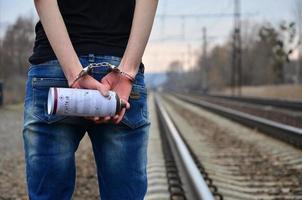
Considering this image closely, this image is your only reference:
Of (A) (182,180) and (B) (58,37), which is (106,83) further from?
(A) (182,180)

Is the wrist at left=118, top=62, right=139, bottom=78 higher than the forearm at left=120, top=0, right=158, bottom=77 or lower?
lower

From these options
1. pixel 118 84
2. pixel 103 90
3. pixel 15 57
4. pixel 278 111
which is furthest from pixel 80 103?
pixel 15 57

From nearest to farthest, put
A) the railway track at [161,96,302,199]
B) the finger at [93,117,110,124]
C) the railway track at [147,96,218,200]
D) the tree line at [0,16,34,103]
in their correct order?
the finger at [93,117,110,124]
the railway track at [147,96,218,200]
the railway track at [161,96,302,199]
the tree line at [0,16,34,103]

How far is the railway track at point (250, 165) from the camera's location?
18.9ft

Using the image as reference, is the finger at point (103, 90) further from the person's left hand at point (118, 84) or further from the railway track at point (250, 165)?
the railway track at point (250, 165)

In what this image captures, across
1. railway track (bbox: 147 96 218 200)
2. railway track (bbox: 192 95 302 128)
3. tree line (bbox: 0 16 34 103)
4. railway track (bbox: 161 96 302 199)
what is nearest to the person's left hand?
railway track (bbox: 147 96 218 200)

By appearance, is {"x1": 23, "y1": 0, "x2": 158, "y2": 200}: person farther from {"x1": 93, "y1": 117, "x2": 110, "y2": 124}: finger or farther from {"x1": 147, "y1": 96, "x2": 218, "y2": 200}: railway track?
{"x1": 147, "y1": 96, "x2": 218, "y2": 200}: railway track

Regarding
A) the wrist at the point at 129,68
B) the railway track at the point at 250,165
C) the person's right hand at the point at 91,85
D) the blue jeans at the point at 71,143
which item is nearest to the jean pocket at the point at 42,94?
the blue jeans at the point at 71,143

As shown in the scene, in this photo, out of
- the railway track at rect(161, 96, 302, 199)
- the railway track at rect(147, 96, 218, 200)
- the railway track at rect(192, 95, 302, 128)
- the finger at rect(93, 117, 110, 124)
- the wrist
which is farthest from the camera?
the railway track at rect(192, 95, 302, 128)

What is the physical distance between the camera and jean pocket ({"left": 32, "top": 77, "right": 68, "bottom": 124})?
6.37ft

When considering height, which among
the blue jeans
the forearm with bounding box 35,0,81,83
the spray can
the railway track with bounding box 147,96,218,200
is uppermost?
the forearm with bounding box 35,0,81,83

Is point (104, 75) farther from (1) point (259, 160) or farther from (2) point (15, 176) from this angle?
(1) point (259, 160)

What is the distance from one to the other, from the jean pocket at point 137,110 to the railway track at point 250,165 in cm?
354

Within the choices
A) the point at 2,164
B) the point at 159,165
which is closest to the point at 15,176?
the point at 2,164
